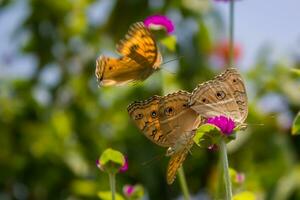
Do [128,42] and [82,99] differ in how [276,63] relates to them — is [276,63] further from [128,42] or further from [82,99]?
[128,42]

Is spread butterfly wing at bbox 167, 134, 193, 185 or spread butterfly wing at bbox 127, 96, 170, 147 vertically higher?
spread butterfly wing at bbox 127, 96, 170, 147

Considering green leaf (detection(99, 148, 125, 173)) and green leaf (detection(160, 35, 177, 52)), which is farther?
green leaf (detection(160, 35, 177, 52))

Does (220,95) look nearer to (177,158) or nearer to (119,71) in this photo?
(177,158)

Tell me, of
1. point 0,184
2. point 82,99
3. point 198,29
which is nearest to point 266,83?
point 198,29

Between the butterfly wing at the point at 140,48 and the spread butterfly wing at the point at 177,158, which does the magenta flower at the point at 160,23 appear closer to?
the butterfly wing at the point at 140,48

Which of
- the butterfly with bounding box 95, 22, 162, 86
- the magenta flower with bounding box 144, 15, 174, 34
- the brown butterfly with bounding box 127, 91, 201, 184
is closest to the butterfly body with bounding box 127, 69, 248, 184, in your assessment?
the brown butterfly with bounding box 127, 91, 201, 184

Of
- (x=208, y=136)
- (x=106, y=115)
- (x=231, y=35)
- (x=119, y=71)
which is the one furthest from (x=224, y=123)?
(x=106, y=115)

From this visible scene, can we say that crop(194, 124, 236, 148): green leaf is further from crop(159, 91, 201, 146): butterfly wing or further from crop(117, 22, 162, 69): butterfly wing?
crop(117, 22, 162, 69): butterfly wing
